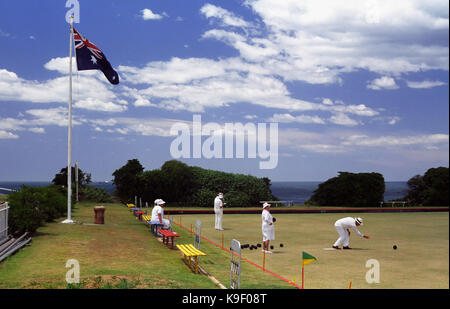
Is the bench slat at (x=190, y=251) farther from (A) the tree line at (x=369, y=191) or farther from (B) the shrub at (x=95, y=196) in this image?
(A) the tree line at (x=369, y=191)

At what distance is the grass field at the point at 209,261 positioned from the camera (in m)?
9.73

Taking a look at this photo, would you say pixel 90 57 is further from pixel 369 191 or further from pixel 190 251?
pixel 369 191

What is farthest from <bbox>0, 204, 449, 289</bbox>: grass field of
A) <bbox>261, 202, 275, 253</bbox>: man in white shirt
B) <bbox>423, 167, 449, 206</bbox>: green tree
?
<bbox>423, 167, 449, 206</bbox>: green tree

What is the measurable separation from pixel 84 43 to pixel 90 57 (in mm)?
646

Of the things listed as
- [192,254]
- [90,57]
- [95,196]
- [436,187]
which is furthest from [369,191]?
[192,254]

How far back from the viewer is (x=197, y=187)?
39.1 m

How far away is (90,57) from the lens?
20609 millimetres

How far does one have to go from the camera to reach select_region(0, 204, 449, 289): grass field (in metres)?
9.73

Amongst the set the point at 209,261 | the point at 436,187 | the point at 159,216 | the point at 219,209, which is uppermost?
the point at 436,187

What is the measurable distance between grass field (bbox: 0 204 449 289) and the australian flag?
6971 millimetres

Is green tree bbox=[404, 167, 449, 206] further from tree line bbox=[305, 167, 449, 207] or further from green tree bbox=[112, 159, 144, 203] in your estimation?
green tree bbox=[112, 159, 144, 203]

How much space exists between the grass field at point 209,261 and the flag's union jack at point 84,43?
770 cm

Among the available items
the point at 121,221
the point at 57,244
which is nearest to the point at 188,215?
the point at 121,221
